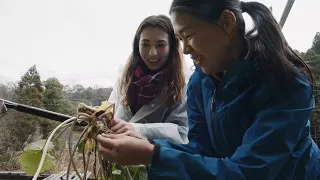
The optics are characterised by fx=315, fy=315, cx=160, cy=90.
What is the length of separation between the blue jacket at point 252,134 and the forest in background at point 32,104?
753 millimetres

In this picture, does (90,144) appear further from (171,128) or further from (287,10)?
(287,10)

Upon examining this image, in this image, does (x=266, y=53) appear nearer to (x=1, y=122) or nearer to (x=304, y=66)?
(x=304, y=66)

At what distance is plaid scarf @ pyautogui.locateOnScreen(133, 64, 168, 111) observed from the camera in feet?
3.28

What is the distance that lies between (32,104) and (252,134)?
53.0 inches

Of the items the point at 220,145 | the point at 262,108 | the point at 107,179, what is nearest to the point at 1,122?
the point at 107,179

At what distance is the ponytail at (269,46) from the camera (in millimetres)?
531

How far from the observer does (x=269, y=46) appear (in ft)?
1.83

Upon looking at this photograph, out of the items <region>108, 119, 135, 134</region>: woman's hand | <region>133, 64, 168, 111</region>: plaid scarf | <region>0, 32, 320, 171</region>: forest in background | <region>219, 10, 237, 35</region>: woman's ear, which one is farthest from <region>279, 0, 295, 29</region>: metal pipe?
<region>108, 119, 135, 134</region>: woman's hand

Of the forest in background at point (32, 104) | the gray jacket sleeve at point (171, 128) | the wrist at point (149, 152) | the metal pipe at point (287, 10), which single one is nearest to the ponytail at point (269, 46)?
the wrist at point (149, 152)

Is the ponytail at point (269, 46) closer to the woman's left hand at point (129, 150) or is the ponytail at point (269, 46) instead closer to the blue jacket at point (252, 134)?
the blue jacket at point (252, 134)

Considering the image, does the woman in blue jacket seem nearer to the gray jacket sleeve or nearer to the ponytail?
the ponytail

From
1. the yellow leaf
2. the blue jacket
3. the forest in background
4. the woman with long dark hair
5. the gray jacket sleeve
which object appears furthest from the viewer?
the forest in background

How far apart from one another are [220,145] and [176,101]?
0.35 meters

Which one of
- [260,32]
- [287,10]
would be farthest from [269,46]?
[287,10]
